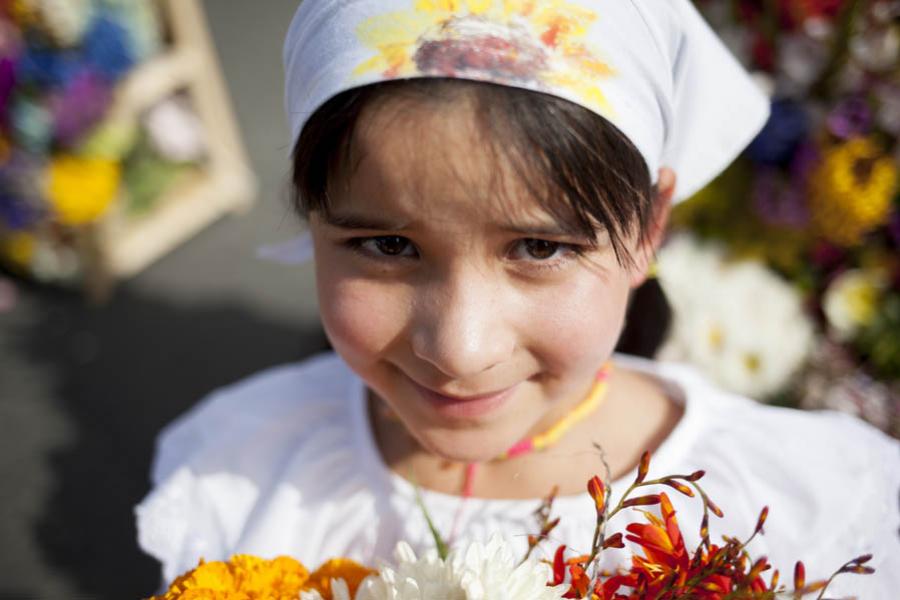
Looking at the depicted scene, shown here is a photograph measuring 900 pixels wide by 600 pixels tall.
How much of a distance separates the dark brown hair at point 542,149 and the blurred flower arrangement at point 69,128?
5.73ft

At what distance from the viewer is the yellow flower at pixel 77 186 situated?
2.54 metres

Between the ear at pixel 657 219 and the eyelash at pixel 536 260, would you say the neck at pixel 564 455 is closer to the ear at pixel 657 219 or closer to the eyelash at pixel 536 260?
the ear at pixel 657 219

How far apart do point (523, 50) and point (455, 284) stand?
24 cm

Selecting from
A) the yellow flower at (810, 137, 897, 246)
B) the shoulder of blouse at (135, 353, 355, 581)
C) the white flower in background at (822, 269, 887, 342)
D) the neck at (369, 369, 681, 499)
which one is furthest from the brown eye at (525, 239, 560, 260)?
the white flower in background at (822, 269, 887, 342)

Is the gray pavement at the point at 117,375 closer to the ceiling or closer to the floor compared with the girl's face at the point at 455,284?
closer to the floor

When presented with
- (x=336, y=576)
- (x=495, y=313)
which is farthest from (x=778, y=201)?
(x=336, y=576)

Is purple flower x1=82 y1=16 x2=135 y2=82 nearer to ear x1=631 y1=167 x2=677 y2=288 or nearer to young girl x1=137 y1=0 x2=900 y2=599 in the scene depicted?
young girl x1=137 y1=0 x2=900 y2=599

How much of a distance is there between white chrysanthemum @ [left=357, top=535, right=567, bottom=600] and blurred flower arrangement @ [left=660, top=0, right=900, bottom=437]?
47.4 inches

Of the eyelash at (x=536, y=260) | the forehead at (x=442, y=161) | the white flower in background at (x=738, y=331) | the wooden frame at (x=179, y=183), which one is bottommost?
the white flower in background at (x=738, y=331)

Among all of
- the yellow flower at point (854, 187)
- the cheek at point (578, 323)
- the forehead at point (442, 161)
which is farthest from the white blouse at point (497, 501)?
the yellow flower at point (854, 187)

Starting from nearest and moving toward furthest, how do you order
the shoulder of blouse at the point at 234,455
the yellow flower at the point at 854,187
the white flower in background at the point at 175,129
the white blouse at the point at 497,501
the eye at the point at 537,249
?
the eye at the point at 537,249 → the white blouse at the point at 497,501 → the shoulder of blouse at the point at 234,455 → the yellow flower at the point at 854,187 → the white flower in background at the point at 175,129

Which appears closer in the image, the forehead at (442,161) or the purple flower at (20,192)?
the forehead at (442,161)

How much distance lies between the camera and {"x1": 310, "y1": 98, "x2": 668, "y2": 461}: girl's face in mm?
828


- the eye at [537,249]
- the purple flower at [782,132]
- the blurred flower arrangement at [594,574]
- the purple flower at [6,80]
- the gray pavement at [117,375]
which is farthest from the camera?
the purple flower at [6,80]
